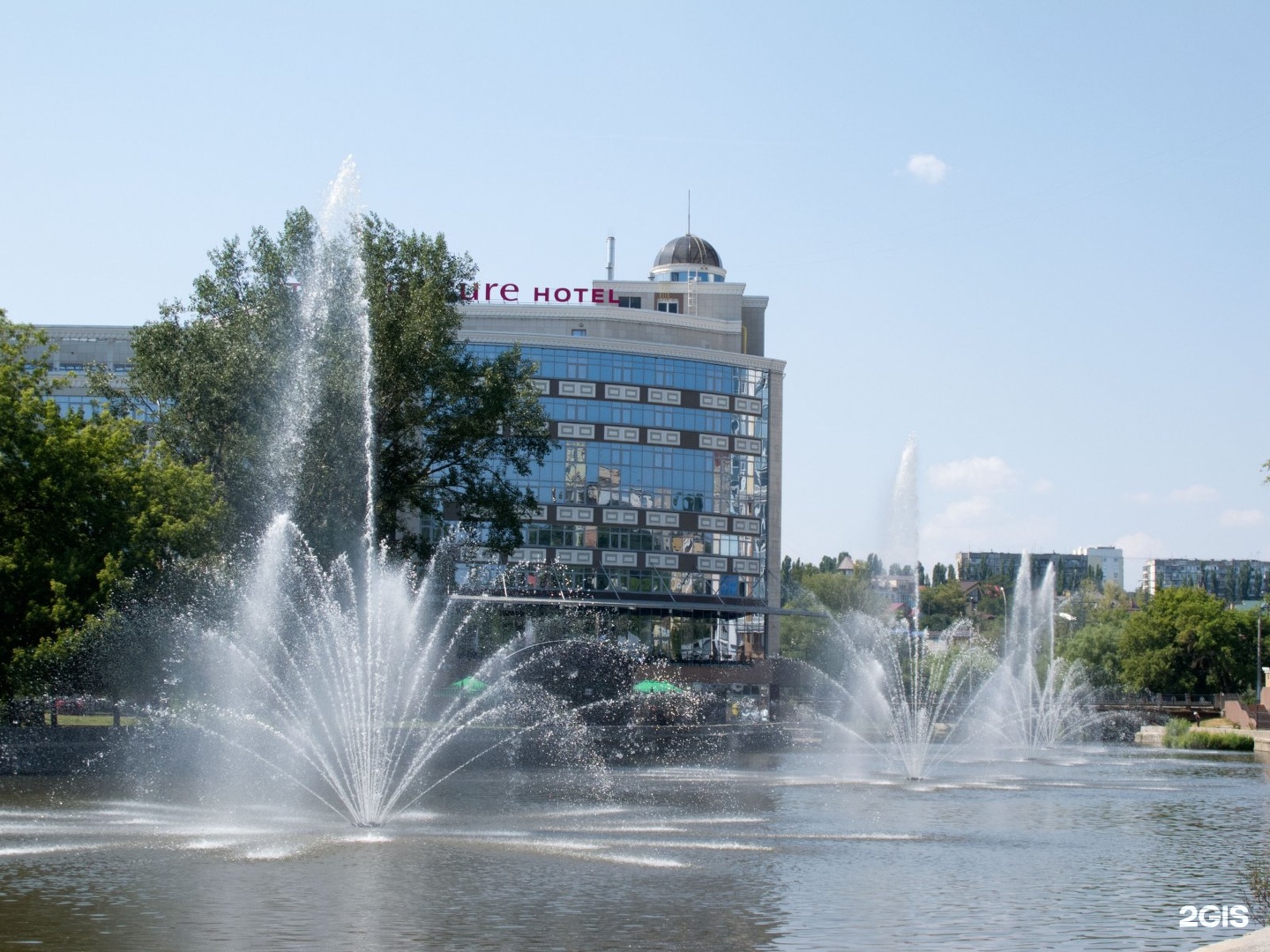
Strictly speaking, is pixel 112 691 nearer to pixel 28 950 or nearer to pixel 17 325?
pixel 17 325

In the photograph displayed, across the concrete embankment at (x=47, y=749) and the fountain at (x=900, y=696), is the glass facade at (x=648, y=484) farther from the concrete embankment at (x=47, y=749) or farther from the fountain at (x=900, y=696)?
the concrete embankment at (x=47, y=749)

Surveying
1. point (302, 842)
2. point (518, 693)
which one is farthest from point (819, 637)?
point (302, 842)

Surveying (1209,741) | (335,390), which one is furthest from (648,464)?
(335,390)

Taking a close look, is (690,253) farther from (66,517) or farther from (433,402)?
(66,517)

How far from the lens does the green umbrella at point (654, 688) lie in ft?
231

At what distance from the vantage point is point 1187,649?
10088cm

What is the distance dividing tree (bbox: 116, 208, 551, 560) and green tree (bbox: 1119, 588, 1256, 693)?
197 feet

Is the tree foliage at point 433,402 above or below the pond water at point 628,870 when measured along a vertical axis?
above

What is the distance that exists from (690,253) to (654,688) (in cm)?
5624

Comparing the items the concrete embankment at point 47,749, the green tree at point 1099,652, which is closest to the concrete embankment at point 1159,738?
the green tree at point 1099,652

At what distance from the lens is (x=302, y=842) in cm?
2355

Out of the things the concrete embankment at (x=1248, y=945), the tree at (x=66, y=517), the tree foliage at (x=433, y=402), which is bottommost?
the concrete embankment at (x=1248, y=945)

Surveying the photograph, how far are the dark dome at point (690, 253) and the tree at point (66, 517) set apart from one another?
76.3 meters

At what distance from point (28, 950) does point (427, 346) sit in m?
37.7
